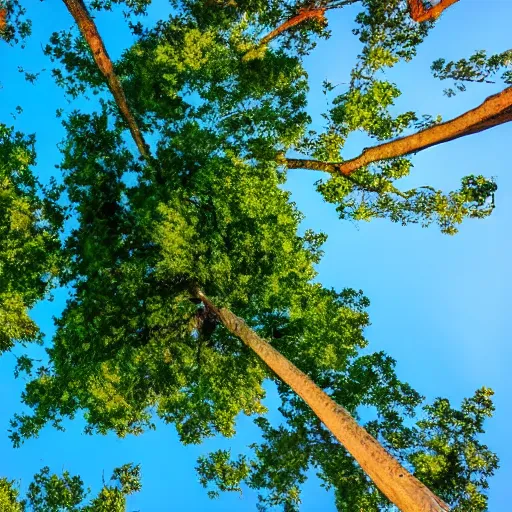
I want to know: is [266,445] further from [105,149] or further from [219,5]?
[219,5]

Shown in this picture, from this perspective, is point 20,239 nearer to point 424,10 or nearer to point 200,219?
point 200,219

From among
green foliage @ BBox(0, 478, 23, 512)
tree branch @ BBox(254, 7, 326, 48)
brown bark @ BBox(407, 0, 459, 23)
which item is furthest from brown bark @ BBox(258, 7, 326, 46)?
green foliage @ BBox(0, 478, 23, 512)

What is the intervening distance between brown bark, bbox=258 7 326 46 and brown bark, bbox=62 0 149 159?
561 centimetres

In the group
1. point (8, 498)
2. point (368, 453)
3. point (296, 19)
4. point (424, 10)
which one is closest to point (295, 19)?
point (296, 19)

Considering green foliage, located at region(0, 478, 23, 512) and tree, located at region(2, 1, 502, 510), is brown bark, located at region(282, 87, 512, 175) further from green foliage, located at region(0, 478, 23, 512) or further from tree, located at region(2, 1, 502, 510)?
green foliage, located at region(0, 478, 23, 512)

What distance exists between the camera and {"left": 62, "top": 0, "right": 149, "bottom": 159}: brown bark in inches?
564

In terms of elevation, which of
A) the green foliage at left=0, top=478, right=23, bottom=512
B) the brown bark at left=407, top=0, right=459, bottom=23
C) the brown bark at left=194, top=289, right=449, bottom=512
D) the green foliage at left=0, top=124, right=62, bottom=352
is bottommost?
the brown bark at left=194, top=289, right=449, bottom=512

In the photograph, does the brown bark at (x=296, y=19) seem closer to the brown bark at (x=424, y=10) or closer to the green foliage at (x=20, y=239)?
the brown bark at (x=424, y=10)

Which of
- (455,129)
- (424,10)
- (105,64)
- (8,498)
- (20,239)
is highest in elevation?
(105,64)

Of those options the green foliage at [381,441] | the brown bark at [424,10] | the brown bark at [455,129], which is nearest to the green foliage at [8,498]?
the green foliage at [381,441]

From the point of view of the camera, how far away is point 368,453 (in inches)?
314

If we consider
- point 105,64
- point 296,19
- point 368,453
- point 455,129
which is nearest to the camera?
point 368,453

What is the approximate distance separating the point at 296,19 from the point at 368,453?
49.3 ft

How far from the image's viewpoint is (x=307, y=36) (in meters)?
17.1
